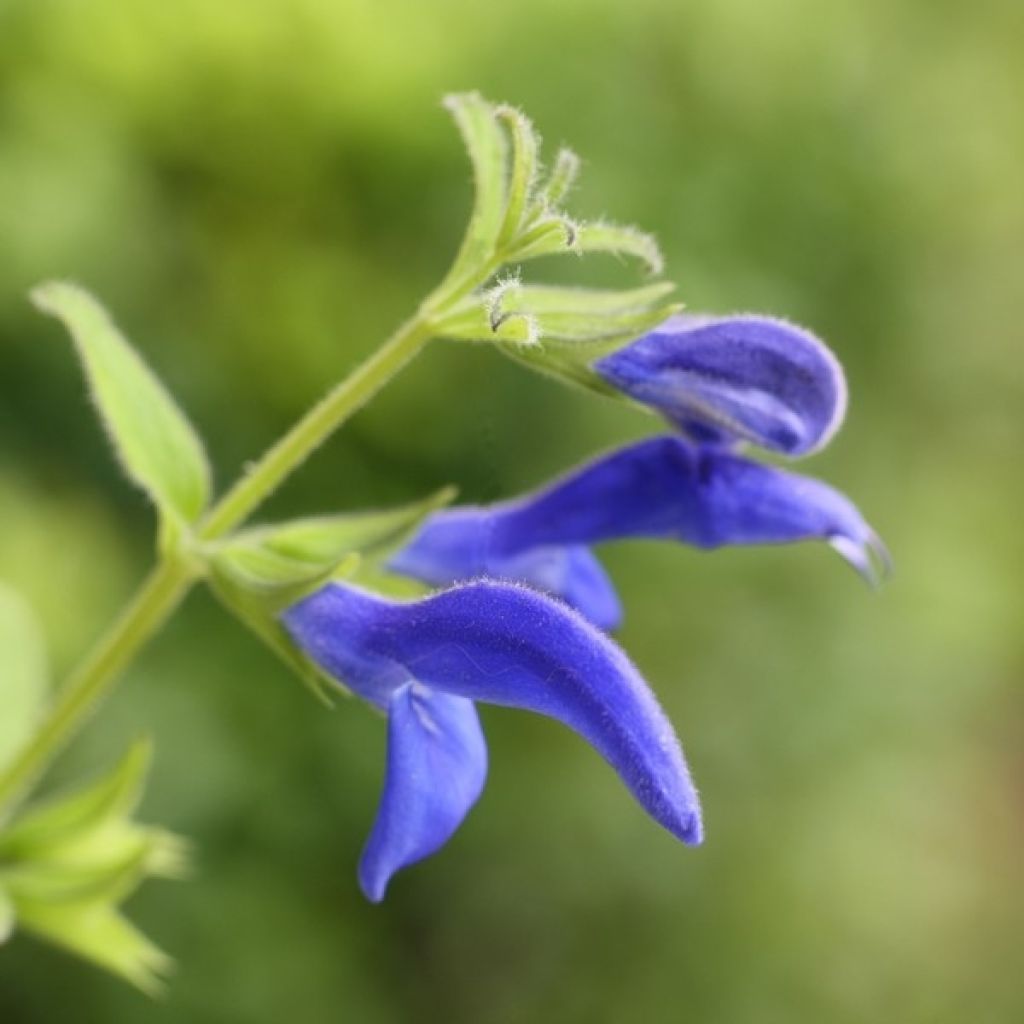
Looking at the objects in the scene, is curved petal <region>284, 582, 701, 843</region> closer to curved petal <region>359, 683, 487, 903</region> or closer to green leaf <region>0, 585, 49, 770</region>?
curved petal <region>359, 683, 487, 903</region>

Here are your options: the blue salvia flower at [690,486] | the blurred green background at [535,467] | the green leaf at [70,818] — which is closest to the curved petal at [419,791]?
the blue salvia flower at [690,486]

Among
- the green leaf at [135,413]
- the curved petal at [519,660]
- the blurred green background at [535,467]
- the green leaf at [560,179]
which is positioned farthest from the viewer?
the blurred green background at [535,467]

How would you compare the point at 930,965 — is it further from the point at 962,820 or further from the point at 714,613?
the point at 714,613

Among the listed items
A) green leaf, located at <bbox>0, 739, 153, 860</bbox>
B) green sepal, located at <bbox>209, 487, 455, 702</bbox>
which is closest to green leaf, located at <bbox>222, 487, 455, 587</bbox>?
green sepal, located at <bbox>209, 487, 455, 702</bbox>

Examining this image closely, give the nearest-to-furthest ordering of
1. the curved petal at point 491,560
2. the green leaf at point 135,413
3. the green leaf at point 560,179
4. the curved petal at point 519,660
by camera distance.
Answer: the curved petal at point 519,660 < the green leaf at point 560,179 < the green leaf at point 135,413 < the curved petal at point 491,560

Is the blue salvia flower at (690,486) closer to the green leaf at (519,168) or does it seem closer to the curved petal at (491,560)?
the curved petal at (491,560)

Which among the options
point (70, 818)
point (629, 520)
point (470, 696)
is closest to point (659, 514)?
point (629, 520)

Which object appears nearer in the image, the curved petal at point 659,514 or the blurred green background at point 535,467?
the curved petal at point 659,514
